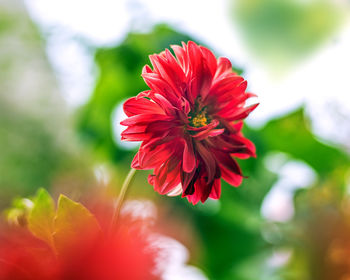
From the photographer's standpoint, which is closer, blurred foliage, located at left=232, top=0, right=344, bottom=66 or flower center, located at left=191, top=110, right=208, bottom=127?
flower center, located at left=191, top=110, right=208, bottom=127

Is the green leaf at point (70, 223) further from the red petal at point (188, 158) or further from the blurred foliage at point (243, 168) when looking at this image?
the blurred foliage at point (243, 168)

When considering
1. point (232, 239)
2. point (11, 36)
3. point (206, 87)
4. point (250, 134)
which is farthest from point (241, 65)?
point (11, 36)

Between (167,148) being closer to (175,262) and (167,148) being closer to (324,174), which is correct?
(175,262)

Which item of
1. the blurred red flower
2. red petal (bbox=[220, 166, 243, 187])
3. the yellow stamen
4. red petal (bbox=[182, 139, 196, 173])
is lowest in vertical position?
the blurred red flower

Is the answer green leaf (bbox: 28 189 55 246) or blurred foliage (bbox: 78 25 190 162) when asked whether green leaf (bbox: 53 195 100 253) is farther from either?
blurred foliage (bbox: 78 25 190 162)

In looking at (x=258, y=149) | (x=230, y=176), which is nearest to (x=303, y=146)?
(x=258, y=149)

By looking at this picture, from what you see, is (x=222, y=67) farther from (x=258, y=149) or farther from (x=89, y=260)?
(x=258, y=149)

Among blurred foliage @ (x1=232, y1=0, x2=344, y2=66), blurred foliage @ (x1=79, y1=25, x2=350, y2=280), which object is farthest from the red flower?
blurred foliage @ (x1=232, y1=0, x2=344, y2=66)
